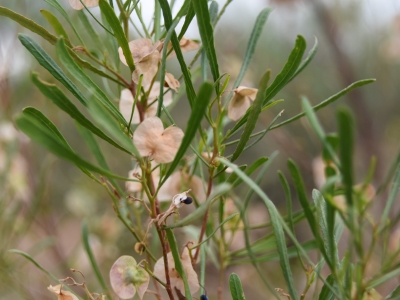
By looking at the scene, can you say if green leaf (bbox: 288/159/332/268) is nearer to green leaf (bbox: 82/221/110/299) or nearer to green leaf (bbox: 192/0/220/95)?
green leaf (bbox: 192/0/220/95)

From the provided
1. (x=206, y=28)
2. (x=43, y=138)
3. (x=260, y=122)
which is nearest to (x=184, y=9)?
(x=206, y=28)

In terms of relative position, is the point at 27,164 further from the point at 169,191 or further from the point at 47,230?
the point at 169,191

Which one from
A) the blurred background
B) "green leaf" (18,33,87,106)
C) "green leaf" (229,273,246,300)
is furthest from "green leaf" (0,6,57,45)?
the blurred background

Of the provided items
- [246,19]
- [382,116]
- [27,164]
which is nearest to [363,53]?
[382,116]

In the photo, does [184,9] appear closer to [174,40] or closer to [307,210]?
[174,40]

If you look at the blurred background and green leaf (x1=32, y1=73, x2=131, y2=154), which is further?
the blurred background

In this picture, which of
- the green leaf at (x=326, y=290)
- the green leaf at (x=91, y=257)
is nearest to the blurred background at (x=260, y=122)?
the green leaf at (x=91, y=257)

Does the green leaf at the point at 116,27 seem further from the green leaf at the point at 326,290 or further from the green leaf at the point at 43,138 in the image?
the green leaf at the point at 326,290
